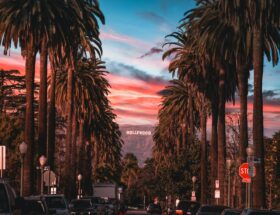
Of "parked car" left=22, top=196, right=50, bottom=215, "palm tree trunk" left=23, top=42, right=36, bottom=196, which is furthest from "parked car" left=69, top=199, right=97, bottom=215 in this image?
"parked car" left=22, top=196, right=50, bottom=215

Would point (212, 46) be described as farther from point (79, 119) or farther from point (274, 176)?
point (79, 119)

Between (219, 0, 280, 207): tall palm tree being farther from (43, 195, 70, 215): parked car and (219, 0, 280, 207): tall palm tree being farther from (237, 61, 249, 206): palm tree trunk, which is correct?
(43, 195, 70, 215): parked car

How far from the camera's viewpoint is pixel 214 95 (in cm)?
6047

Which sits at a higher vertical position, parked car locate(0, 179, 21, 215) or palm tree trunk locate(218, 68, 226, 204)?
palm tree trunk locate(218, 68, 226, 204)

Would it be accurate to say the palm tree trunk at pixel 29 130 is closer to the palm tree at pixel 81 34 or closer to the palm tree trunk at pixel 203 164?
the palm tree at pixel 81 34

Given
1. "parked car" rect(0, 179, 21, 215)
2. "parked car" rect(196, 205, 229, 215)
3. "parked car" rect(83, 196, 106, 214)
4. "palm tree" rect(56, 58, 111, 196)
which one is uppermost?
"palm tree" rect(56, 58, 111, 196)

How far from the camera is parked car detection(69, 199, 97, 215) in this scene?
45719 mm

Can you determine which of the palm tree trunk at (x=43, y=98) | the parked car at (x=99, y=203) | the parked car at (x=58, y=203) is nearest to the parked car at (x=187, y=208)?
the parked car at (x=99, y=203)

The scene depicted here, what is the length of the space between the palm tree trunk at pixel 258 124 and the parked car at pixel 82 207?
13.9m

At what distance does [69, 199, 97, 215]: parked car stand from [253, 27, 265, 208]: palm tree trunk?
45.5ft

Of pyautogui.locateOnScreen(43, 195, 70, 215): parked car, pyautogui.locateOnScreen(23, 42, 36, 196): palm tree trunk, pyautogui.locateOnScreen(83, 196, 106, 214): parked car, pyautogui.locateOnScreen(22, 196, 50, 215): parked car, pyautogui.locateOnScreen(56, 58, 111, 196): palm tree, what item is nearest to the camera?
pyautogui.locateOnScreen(22, 196, 50, 215): parked car

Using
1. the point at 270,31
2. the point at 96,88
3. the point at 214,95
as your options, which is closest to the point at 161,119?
the point at 96,88

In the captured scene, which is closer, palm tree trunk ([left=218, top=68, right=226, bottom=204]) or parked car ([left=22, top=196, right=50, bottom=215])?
parked car ([left=22, top=196, right=50, bottom=215])

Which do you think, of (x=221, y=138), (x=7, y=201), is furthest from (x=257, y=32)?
(x=7, y=201)
